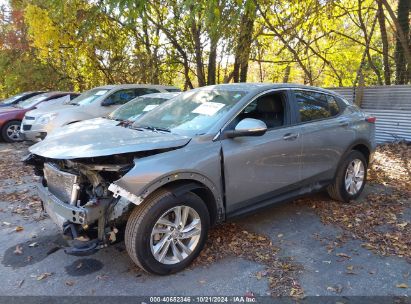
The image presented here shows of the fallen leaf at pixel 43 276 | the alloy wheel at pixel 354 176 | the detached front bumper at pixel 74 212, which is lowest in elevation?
the fallen leaf at pixel 43 276

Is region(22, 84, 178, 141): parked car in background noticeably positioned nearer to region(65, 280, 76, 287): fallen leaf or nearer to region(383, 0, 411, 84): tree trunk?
region(65, 280, 76, 287): fallen leaf

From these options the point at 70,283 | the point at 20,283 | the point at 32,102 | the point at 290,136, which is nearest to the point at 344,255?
the point at 290,136

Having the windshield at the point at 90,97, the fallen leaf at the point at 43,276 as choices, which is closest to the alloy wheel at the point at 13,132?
the windshield at the point at 90,97

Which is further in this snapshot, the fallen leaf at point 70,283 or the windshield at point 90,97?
the windshield at point 90,97

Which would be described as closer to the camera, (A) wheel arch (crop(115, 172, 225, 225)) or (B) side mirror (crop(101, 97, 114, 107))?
(A) wheel arch (crop(115, 172, 225, 225))

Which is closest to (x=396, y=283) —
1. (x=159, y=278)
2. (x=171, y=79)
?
(x=159, y=278)

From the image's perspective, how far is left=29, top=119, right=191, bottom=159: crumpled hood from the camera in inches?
132

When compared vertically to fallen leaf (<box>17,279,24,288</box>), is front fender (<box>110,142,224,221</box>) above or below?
above

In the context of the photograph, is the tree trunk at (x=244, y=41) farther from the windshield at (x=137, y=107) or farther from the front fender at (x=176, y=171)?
the front fender at (x=176, y=171)

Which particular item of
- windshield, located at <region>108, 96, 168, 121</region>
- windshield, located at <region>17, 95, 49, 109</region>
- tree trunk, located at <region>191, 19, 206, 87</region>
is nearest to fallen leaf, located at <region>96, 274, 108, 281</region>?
windshield, located at <region>108, 96, 168, 121</region>

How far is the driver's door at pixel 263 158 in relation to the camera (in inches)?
155

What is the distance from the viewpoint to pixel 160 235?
3551 mm

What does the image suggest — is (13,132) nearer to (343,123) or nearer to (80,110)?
(80,110)

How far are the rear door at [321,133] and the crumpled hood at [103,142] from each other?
1717 mm
